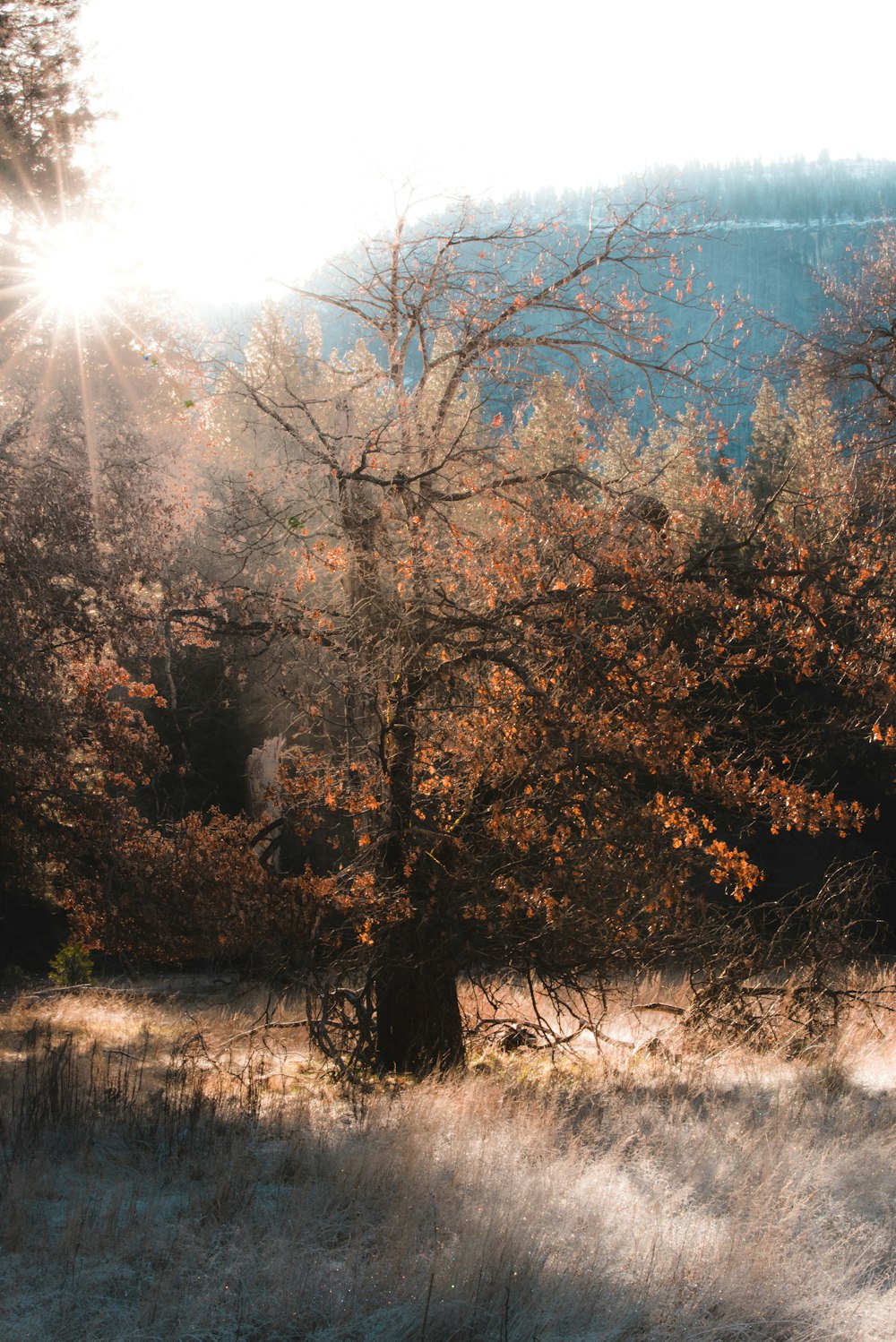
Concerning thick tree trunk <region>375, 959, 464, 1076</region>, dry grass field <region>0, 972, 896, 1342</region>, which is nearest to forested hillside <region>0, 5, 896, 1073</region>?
thick tree trunk <region>375, 959, 464, 1076</region>

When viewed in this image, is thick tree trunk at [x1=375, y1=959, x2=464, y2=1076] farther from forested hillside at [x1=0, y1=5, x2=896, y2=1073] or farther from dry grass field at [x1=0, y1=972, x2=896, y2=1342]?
dry grass field at [x1=0, y1=972, x2=896, y2=1342]

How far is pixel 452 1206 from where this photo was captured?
4.86m

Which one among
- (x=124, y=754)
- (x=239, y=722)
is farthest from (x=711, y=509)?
(x=239, y=722)

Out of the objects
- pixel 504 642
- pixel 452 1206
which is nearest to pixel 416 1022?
pixel 504 642

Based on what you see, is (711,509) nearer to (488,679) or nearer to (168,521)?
(488,679)

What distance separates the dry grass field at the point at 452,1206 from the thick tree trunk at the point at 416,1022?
640mm

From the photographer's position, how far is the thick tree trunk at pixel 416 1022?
847 cm

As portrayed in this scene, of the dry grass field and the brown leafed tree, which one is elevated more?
the brown leafed tree

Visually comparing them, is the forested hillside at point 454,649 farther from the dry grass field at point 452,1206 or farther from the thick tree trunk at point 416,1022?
the dry grass field at point 452,1206

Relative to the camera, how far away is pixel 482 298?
28.2 ft

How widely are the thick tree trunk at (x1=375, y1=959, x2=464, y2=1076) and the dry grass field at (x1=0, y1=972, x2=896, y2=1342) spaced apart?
640mm

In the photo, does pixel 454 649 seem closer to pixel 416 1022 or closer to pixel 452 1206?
pixel 416 1022

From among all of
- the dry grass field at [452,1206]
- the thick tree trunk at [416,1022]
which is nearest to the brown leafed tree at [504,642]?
the thick tree trunk at [416,1022]

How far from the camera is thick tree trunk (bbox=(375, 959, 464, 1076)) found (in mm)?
8469
